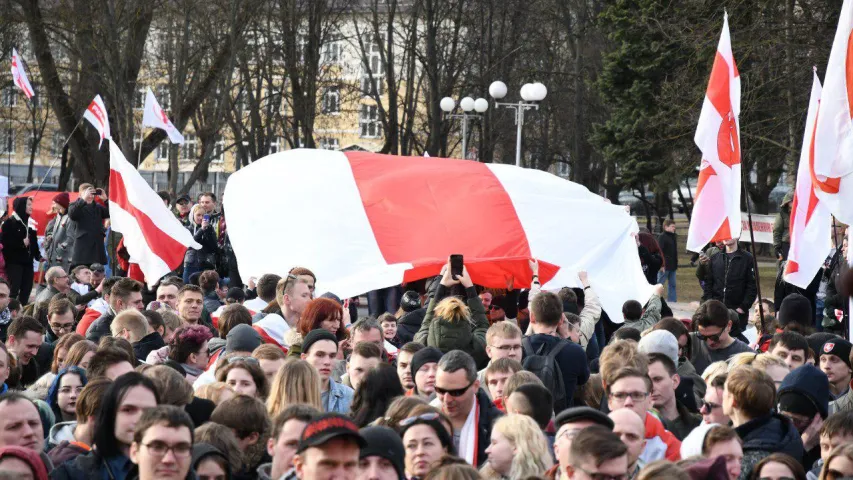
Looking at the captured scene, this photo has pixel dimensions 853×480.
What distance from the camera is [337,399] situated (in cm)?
779

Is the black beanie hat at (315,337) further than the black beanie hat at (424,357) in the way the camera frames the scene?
Yes

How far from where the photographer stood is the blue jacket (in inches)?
304

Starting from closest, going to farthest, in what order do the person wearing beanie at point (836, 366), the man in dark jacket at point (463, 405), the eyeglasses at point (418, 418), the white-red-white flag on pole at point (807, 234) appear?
the eyeglasses at point (418, 418), the man in dark jacket at point (463, 405), the person wearing beanie at point (836, 366), the white-red-white flag on pole at point (807, 234)

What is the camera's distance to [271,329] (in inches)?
380

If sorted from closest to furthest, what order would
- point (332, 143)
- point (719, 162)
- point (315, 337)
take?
point (315, 337) < point (719, 162) < point (332, 143)

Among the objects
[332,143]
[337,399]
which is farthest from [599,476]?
[332,143]

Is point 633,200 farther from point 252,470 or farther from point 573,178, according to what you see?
point 252,470

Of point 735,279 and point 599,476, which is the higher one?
point 599,476

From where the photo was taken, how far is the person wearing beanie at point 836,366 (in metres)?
8.51

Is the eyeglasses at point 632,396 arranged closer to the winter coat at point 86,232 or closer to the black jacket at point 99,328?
the black jacket at point 99,328

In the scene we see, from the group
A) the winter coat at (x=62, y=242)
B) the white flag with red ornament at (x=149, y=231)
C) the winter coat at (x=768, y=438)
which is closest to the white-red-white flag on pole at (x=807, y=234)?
the winter coat at (x=768, y=438)

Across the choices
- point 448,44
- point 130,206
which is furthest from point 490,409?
point 448,44

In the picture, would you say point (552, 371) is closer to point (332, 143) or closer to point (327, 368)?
point (327, 368)

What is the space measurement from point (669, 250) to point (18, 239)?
11.5m
